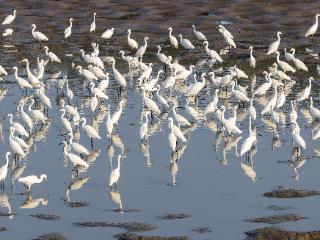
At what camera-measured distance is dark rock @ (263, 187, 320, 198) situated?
23766 mm

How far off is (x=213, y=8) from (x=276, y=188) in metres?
31.4

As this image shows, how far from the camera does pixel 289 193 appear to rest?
23859mm

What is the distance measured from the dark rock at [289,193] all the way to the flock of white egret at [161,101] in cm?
167

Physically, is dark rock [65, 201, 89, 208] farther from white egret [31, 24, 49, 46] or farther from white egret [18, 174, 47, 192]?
white egret [31, 24, 49, 46]

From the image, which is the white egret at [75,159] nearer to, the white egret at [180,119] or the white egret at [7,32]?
the white egret at [180,119]

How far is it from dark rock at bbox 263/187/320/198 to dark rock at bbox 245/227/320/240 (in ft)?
9.20

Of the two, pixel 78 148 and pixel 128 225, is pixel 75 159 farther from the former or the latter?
pixel 128 225

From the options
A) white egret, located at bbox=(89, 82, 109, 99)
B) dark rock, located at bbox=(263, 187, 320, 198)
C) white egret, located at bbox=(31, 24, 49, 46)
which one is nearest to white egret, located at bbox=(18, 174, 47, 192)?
dark rock, located at bbox=(263, 187, 320, 198)

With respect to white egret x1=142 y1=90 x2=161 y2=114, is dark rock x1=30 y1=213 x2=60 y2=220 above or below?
below

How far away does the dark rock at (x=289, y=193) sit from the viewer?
2377 cm

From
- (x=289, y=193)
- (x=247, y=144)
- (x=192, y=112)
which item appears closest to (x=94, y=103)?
(x=192, y=112)

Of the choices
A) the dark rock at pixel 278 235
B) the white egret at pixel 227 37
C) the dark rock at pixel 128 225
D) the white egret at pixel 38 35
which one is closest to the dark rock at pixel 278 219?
the dark rock at pixel 278 235

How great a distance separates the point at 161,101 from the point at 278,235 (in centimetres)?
1263

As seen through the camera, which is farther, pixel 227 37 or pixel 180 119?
pixel 227 37
